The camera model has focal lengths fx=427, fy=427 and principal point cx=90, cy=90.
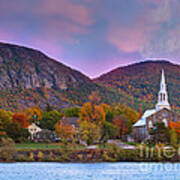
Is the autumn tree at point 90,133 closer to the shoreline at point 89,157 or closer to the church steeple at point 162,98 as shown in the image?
the shoreline at point 89,157

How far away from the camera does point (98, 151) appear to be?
67438 mm

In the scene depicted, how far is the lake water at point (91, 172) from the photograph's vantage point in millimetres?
45688

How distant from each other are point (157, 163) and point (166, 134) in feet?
62.1

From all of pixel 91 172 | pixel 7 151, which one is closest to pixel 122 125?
pixel 7 151

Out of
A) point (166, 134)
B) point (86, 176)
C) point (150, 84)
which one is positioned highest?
point (150, 84)

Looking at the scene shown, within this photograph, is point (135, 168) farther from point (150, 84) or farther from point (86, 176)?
point (150, 84)

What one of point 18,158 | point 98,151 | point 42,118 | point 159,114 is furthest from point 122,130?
point 18,158

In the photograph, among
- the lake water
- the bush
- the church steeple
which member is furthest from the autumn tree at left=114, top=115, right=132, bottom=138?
the lake water

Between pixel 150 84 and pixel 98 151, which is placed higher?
pixel 150 84

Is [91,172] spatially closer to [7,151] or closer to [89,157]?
[89,157]

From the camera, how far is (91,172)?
50.4 meters

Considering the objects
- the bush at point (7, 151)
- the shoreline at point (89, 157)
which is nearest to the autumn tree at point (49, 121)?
the shoreline at point (89, 157)

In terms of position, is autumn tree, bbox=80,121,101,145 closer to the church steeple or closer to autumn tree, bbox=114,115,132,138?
autumn tree, bbox=114,115,132,138

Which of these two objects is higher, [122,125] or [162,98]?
[162,98]
